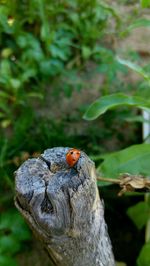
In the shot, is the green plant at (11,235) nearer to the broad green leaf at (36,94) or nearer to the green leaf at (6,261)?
the green leaf at (6,261)

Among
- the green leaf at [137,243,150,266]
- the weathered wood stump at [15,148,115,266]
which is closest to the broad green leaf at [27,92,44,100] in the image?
the green leaf at [137,243,150,266]

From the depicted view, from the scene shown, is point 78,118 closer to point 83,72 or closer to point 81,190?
point 83,72

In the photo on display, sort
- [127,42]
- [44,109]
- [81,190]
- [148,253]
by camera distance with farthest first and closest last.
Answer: [127,42] < [44,109] < [148,253] < [81,190]

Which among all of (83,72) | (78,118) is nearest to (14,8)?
(83,72)

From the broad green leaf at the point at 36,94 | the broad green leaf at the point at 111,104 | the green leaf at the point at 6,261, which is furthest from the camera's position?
the broad green leaf at the point at 36,94

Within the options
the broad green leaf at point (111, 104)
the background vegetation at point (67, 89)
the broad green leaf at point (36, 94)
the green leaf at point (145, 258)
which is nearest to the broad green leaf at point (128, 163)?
the broad green leaf at point (111, 104)

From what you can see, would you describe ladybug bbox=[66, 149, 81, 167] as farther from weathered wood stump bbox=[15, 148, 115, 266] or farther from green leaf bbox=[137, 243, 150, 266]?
green leaf bbox=[137, 243, 150, 266]
